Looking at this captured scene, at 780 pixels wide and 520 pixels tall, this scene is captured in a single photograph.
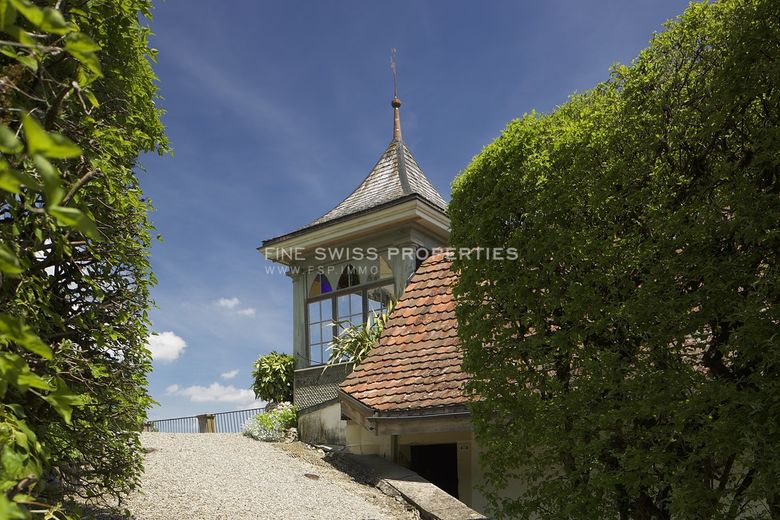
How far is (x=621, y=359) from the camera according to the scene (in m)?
A: 5.18

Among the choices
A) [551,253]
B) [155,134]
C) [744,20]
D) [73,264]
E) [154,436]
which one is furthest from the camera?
[154,436]

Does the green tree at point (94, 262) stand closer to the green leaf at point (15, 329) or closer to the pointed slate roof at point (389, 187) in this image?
the green leaf at point (15, 329)

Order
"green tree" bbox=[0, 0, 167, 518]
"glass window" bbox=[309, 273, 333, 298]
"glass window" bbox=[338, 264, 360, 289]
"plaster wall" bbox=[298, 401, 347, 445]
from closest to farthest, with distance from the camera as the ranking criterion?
1. "green tree" bbox=[0, 0, 167, 518]
2. "plaster wall" bbox=[298, 401, 347, 445]
3. "glass window" bbox=[338, 264, 360, 289]
4. "glass window" bbox=[309, 273, 333, 298]

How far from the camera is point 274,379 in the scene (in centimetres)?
1670

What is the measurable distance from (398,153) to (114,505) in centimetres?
1270

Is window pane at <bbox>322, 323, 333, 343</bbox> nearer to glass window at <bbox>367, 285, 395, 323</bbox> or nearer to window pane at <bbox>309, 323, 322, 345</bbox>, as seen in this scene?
window pane at <bbox>309, 323, 322, 345</bbox>

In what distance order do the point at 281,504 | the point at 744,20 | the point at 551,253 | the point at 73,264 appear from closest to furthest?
the point at 744,20 < the point at 73,264 < the point at 551,253 < the point at 281,504

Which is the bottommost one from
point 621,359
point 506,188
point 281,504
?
point 281,504

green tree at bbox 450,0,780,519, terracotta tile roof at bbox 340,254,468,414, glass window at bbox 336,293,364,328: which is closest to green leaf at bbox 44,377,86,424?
green tree at bbox 450,0,780,519

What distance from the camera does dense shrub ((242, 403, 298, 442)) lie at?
46.2 ft

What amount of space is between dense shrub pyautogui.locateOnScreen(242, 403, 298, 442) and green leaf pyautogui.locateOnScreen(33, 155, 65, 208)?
13548mm

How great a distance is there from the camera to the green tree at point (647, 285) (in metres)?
4.30

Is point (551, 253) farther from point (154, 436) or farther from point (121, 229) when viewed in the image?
point (154, 436)

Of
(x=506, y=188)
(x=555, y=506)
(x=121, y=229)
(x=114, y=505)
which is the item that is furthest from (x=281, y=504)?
(x=506, y=188)
